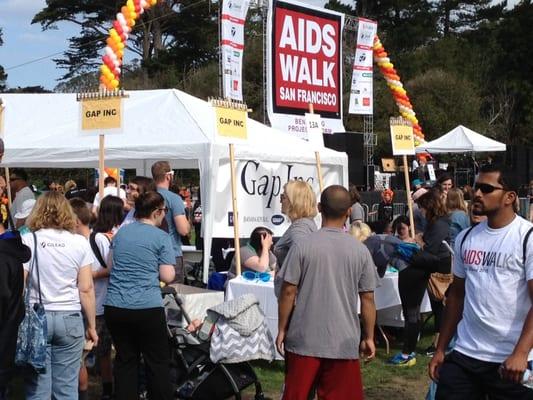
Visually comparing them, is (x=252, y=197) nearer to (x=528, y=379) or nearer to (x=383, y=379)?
(x=383, y=379)

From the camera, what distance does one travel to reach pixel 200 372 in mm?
5648

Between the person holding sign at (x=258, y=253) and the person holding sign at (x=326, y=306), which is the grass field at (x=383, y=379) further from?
the person holding sign at (x=326, y=306)

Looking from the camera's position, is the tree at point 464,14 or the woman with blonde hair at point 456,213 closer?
the woman with blonde hair at point 456,213

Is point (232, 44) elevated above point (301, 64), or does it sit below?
above

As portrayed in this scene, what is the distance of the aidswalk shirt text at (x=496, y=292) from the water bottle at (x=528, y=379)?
71 millimetres

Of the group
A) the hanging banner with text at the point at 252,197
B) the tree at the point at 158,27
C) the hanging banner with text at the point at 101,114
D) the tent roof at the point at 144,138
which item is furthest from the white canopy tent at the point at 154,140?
the tree at the point at 158,27

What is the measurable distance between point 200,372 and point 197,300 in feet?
2.53

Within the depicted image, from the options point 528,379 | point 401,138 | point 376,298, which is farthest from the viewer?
point 401,138

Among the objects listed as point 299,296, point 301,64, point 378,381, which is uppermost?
point 301,64

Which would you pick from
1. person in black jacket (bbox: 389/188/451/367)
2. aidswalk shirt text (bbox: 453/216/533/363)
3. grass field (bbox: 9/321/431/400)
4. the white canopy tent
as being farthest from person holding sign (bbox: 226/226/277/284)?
aidswalk shirt text (bbox: 453/216/533/363)

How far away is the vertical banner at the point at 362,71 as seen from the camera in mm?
16812

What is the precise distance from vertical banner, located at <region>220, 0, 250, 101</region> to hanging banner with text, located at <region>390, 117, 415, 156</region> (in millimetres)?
3624

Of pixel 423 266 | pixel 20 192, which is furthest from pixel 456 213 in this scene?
pixel 20 192

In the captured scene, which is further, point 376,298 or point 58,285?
point 376,298
